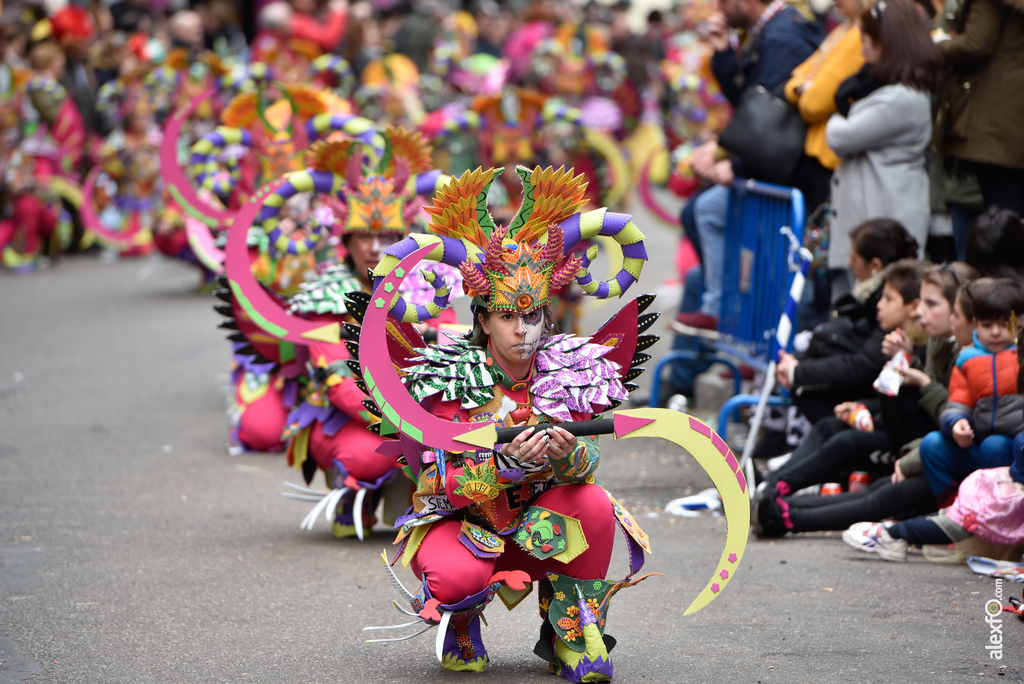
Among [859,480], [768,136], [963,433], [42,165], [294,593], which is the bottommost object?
[294,593]

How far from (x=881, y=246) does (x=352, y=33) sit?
12.4 meters

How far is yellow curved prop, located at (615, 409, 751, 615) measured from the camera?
3.58m

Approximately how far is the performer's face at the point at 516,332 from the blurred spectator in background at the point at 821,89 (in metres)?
3.14

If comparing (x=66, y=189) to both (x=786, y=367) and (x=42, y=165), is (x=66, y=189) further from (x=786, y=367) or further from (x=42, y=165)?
(x=786, y=367)

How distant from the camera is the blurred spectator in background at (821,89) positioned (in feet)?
20.4

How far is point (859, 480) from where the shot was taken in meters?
5.31

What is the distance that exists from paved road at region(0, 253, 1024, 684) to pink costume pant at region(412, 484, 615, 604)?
319 mm

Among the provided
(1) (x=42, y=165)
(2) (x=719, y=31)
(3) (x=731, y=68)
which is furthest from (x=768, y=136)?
(1) (x=42, y=165)

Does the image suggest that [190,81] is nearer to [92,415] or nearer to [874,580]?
[92,415]

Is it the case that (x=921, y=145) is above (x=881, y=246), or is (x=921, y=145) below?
above

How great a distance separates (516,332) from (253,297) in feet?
5.73

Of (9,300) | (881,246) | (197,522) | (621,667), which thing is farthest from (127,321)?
(621,667)

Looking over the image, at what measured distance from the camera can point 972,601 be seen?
4285 millimetres

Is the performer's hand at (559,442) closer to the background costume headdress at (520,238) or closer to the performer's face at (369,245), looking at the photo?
the background costume headdress at (520,238)
